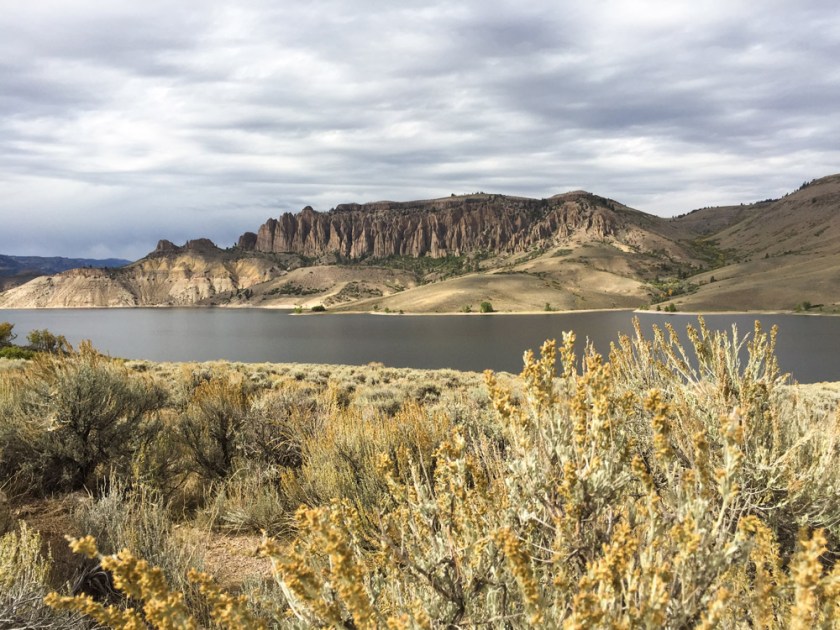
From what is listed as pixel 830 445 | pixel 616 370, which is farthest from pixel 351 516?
pixel 830 445

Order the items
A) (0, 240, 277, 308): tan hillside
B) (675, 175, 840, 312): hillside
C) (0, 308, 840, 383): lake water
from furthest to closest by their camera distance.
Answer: (0, 240, 277, 308): tan hillside
(675, 175, 840, 312): hillside
(0, 308, 840, 383): lake water

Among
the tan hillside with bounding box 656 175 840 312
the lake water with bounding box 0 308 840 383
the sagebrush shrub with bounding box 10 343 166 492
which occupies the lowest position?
the lake water with bounding box 0 308 840 383

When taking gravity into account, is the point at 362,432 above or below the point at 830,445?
below

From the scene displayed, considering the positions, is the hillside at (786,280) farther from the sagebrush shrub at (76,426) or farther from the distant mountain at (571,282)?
the sagebrush shrub at (76,426)

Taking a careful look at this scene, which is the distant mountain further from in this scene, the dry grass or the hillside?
the dry grass

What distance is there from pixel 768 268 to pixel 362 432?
13565 centimetres

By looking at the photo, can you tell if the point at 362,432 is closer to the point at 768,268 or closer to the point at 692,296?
the point at 692,296

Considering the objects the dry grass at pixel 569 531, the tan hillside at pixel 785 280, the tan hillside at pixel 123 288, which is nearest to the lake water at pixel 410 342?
the tan hillside at pixel 785 280

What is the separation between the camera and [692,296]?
105 metres

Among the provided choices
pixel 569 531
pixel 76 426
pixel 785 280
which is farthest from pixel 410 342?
Answer: pixel 785 280

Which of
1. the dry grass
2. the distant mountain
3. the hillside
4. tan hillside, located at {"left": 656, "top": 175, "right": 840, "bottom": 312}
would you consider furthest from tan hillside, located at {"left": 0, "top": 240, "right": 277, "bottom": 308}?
the dry grass

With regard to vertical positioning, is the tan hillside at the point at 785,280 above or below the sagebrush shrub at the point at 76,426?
above

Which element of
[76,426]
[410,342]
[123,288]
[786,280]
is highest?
[123,288]

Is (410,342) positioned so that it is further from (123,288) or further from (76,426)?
(123,288)
